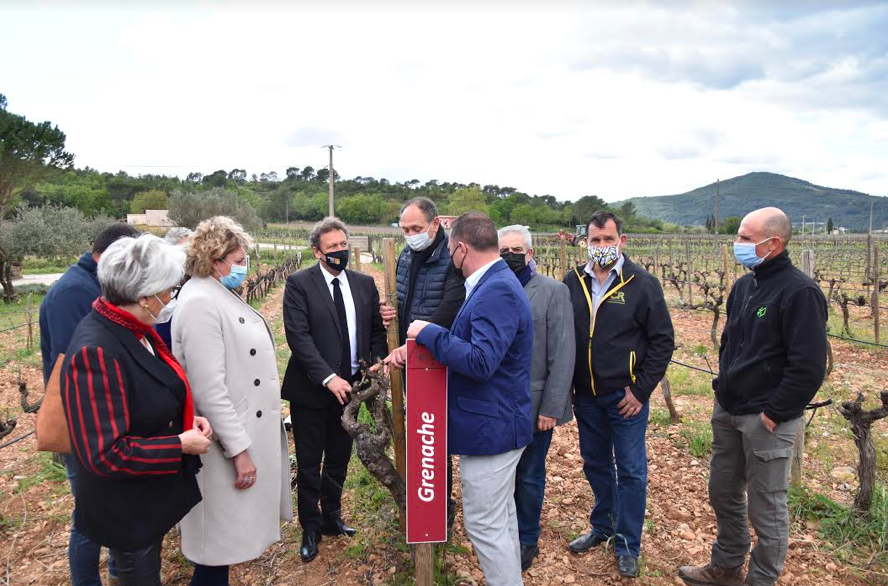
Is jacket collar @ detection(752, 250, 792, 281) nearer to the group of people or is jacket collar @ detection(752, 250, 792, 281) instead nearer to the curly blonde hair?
the group of people

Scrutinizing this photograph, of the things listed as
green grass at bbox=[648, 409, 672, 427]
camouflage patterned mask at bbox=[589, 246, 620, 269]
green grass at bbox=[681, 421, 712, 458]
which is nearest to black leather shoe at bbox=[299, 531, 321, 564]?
camouflage patterned mask at bbox=[589, 246, 620, 269]

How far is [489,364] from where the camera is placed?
84.7 inches

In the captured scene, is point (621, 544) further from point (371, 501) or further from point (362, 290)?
point (362, 290)

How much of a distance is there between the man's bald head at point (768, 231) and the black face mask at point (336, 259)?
205 cm

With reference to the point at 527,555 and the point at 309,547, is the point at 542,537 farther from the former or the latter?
the point at 309,547

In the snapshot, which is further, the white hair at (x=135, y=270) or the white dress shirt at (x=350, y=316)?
the white dress shirt at (x=350, y=316)

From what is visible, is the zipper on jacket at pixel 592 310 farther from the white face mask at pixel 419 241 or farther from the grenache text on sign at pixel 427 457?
the grenache text on sign at pixel 427 457

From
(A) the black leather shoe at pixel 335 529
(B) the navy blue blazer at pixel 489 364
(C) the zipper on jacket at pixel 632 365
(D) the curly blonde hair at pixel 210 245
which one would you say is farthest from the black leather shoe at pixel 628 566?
(D) the curly blonde hair at pixel 210 245

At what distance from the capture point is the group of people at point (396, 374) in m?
1.83

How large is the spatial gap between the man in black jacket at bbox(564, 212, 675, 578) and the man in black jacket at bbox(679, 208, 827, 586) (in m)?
0.38

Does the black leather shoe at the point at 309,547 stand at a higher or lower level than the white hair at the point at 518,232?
lower

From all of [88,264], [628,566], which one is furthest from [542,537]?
[88,264]

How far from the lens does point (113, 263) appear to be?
1803 millimetres

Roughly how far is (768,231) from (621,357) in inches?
37.3
